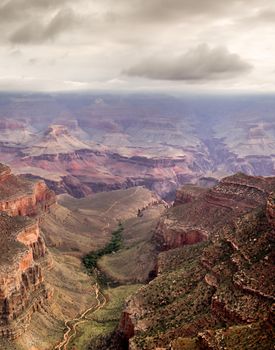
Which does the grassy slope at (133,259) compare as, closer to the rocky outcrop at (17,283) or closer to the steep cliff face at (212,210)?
the steep cliff face at (212,210)

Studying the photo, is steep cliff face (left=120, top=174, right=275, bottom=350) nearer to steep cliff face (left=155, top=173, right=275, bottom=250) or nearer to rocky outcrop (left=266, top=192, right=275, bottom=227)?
rocky outcrop (left=266, top=192, right=275, bottom=227)

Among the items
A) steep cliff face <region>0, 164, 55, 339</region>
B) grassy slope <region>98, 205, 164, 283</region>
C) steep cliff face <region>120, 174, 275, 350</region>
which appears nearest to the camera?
steep cliff face <region>120, 174, 275, 350</region>

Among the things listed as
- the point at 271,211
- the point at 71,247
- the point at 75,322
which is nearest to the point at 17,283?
the point at 75,322

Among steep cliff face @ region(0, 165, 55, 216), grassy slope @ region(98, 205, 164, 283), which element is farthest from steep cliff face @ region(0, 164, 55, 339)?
steep cliff face @ region(0, 165, 55, 216)

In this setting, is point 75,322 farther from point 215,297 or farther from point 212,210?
point 212,210

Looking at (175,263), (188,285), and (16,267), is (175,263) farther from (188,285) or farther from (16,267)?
(16,267)

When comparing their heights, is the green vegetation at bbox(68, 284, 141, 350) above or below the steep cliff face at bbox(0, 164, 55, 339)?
below

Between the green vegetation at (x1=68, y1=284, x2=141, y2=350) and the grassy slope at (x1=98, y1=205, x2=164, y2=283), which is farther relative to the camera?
the grassy slope at (x1=98, y1=205, x2=164, y2=283)
